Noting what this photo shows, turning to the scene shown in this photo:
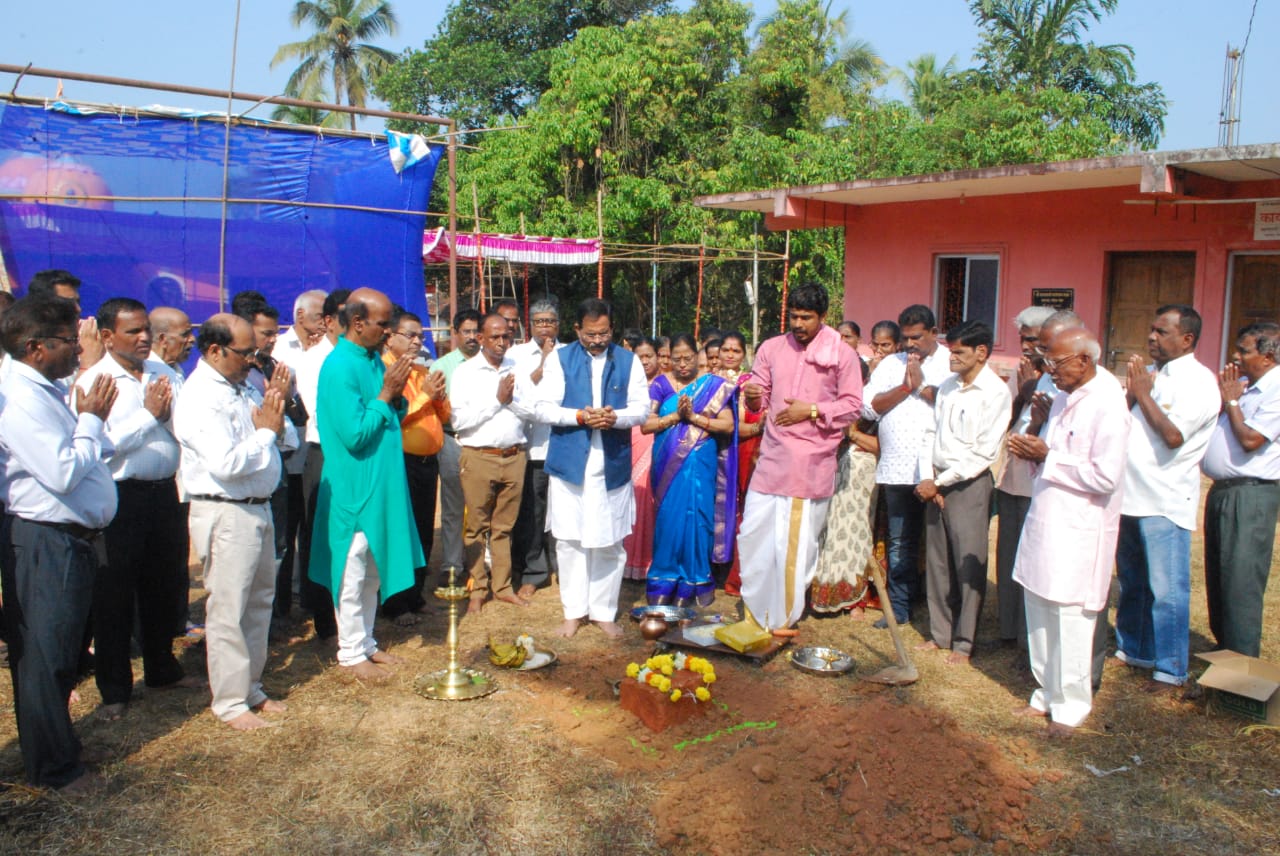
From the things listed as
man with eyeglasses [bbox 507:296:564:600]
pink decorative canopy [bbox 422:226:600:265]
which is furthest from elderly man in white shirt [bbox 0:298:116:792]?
pink decorative canopy [bbox 422:226:600:265]

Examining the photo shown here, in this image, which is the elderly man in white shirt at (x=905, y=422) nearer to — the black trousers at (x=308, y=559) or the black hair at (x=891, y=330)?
the black hair at (x=891, y=330)

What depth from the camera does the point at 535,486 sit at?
21.0ft

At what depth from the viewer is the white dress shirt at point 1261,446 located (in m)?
4.65

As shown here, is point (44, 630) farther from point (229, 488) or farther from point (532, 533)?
point (532, 533)

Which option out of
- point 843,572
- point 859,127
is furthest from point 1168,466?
point 859,127

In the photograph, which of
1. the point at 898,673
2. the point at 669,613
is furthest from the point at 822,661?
the point at 669,613

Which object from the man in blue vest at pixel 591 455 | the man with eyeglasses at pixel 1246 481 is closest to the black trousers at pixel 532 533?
the man in blue vest at pixel 591 455

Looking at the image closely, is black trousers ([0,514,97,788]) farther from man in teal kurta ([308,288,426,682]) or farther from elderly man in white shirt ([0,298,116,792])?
man in teal kurta ([308,288,426,682])

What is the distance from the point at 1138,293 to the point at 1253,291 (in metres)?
1.16

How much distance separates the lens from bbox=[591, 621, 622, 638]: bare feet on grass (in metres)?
5.53

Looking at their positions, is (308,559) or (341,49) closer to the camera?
(308,559)

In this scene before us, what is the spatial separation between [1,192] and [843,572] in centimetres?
735

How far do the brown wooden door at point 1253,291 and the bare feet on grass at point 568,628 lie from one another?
8.02m

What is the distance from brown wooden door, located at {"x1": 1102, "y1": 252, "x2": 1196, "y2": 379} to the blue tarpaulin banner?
26.3 feet
